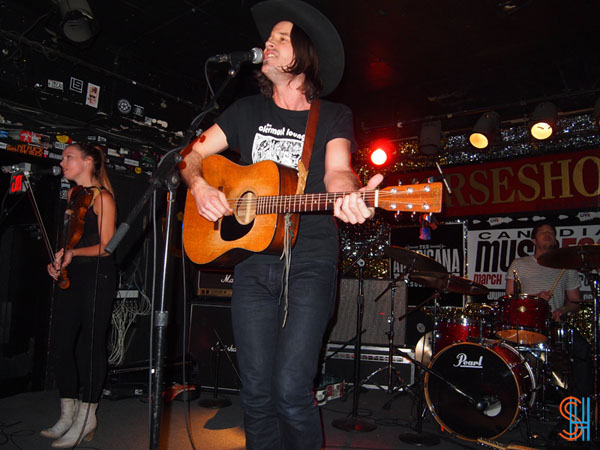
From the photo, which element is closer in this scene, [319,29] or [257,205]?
[257,205]

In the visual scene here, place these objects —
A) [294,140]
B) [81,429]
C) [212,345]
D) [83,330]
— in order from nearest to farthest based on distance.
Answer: [294,140]
[81,429]
[83,330]
[212,345]

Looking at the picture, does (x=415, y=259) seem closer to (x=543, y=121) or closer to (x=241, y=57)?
(x=241, y=57)

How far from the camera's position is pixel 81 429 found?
380cm

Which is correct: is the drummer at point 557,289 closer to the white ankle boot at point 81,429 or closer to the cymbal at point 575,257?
the cymbal at point 575,257

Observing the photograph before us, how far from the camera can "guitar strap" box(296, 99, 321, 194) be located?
2.41 metres

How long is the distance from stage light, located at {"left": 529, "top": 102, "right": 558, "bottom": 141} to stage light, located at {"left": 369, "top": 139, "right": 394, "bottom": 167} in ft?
8.53

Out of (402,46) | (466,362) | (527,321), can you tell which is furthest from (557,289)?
(402,46)

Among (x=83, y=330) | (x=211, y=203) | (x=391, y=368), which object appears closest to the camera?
(x=211, y=203)

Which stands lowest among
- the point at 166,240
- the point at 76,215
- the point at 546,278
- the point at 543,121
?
the point at 546,278

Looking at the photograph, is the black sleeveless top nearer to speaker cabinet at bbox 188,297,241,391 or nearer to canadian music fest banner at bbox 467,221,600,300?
speaker cabinet at bbox 188,297,241,391

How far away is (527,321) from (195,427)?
11.9ft

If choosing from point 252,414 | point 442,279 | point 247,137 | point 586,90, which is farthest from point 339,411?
point 586,90

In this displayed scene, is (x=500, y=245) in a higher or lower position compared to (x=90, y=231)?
higher

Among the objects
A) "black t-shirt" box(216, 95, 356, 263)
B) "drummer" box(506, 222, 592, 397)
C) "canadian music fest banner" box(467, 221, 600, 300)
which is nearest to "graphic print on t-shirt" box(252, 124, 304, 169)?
"black t-shirt" box(216, 95, 356, 263)
